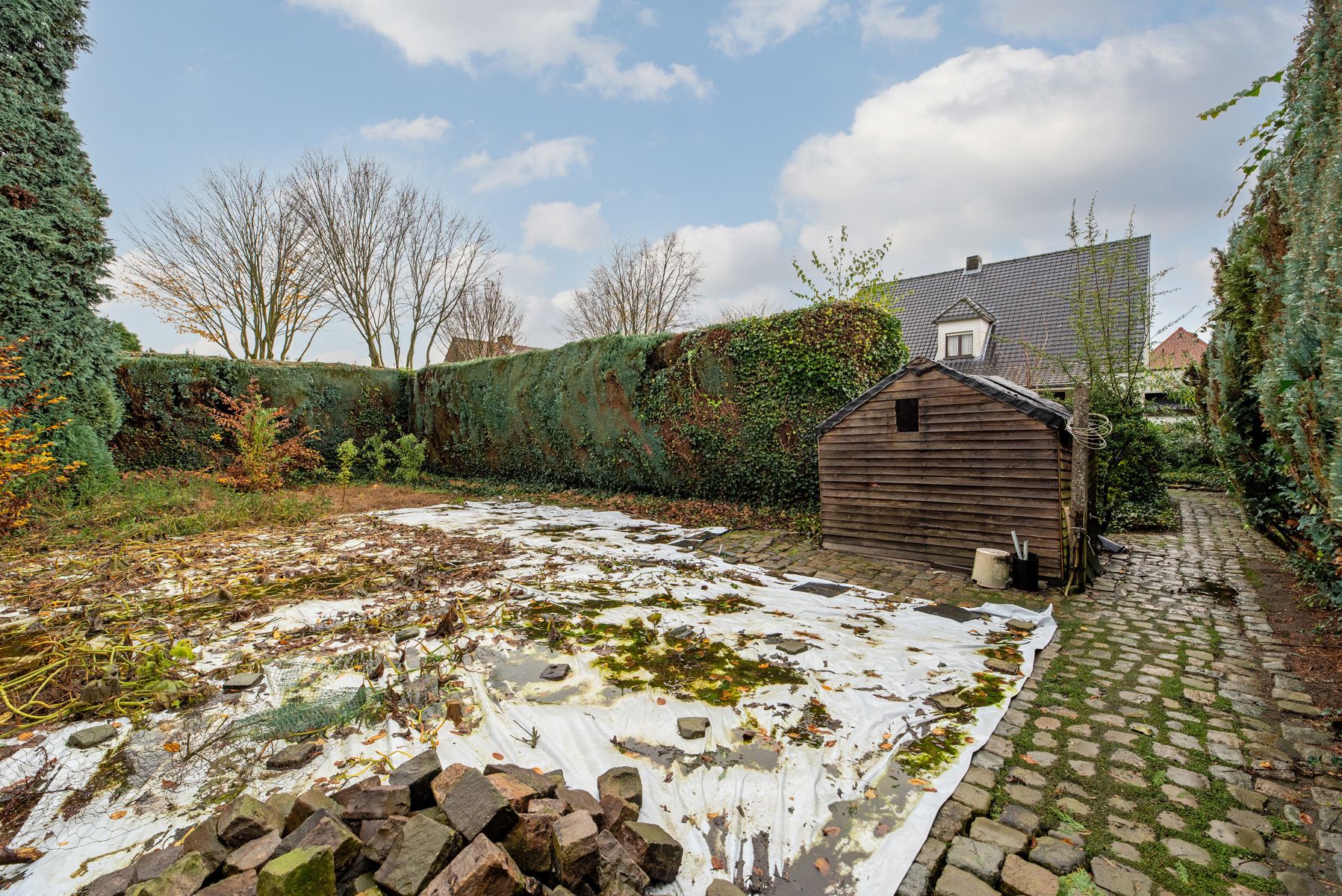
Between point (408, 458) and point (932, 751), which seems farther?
point (408, 458)

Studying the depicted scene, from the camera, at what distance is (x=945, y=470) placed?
219 inches

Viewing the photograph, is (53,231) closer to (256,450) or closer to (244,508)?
(256,450)

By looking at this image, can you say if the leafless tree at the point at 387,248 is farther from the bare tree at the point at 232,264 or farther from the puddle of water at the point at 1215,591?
the puddle of water at the point at 1215,591

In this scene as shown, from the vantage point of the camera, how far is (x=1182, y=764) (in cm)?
247

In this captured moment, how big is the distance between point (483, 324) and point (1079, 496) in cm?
2612

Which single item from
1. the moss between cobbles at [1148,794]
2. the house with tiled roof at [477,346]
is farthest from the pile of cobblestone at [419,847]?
the house with tiled roof at [477,346]

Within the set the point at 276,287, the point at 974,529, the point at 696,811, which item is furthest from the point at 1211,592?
the point at 276,287

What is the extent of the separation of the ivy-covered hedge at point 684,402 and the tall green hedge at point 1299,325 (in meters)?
3.66

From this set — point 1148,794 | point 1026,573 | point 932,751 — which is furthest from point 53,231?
point 1026,573

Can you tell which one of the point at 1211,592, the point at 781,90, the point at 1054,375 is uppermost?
the point at 781,90

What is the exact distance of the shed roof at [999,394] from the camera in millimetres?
4910

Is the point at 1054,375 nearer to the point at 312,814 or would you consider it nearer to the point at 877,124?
the point at 877,124

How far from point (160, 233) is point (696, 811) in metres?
22.7

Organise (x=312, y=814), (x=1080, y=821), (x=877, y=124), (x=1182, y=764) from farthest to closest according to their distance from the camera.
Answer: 1. (x=877, y=124)
2. (x=1182, y=764)
3. (x=1080, y=821)
4. (x=312, y=814)
